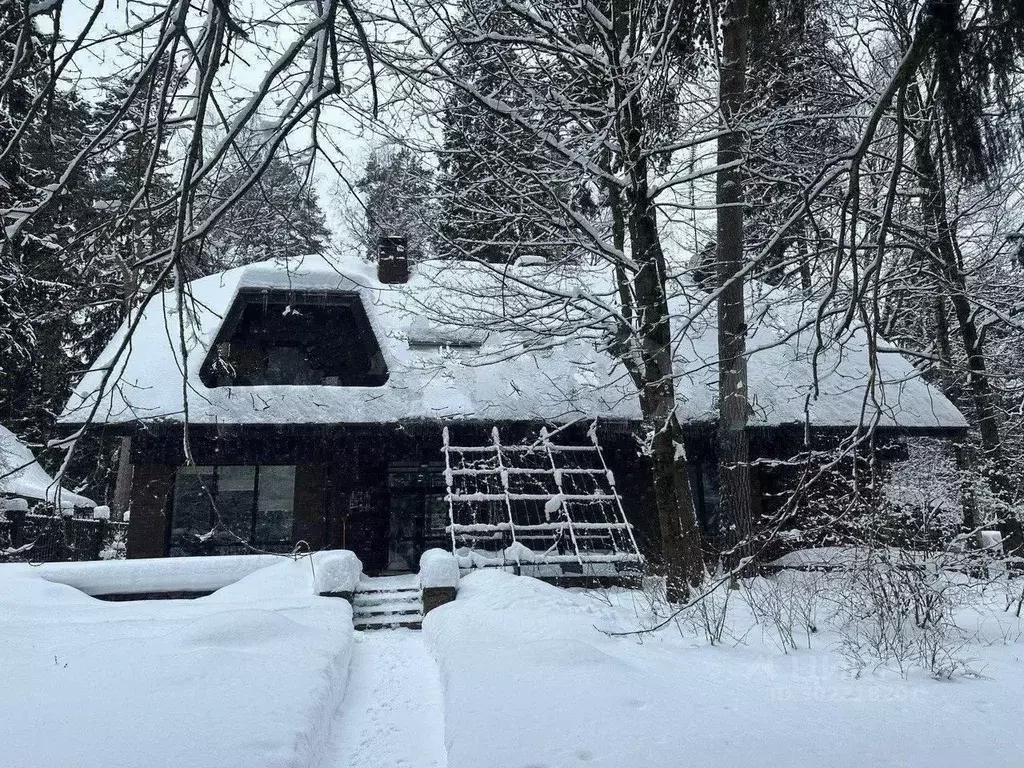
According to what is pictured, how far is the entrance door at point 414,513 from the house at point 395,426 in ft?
0.09

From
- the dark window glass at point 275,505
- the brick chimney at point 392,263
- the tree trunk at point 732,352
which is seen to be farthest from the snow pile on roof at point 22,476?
the tree trunk at point 732,352

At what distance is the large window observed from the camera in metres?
12.7

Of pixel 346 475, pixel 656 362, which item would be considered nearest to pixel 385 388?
pixel 346 475

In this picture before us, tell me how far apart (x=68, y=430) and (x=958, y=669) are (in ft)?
40.2

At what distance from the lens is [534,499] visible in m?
12.4

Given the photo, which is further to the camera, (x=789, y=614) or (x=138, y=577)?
(x=138, y=577)

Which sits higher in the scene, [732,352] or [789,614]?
[732,352]

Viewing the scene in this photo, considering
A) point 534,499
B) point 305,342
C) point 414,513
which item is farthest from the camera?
point 305,342

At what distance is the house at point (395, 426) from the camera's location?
39.0 ft

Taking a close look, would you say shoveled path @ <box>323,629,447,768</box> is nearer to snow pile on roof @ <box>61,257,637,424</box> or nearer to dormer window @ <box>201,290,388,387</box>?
snow pile on roof @ <box>61,257,637,424</box>

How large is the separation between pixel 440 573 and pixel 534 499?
12.1 feet

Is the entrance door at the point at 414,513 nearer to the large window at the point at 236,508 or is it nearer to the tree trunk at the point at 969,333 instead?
the large window at the point at 236,508

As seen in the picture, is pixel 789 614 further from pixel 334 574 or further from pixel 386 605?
pixel 334 574

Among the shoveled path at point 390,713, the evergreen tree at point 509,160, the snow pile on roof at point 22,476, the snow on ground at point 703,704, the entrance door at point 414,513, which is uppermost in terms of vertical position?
the evergreen tree at point 509,160
